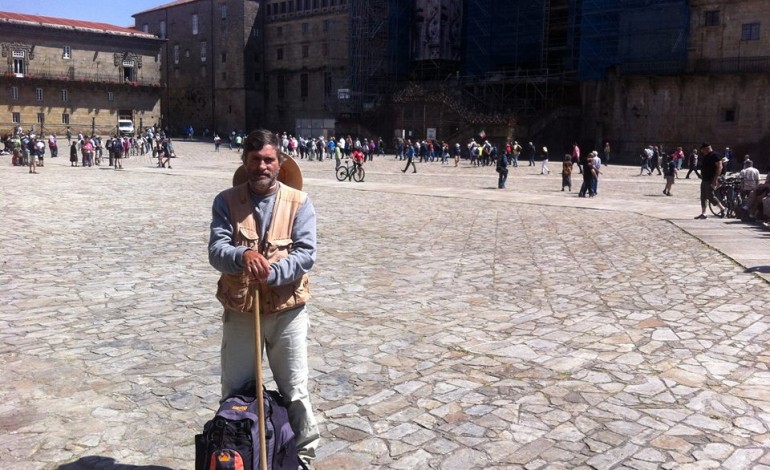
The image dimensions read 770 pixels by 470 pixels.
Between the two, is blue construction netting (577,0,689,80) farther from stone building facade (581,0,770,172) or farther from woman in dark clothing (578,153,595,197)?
woman in dark clothing (578,153,595,197)

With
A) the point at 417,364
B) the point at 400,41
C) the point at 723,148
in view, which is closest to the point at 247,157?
the point at 417,364

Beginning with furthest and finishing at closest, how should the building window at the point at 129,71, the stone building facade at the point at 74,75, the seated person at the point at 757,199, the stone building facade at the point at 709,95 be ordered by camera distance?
the building window at the point at 129,71, the stone building facade at the point at 74,75, the stone building facade at the point at 709,95, the seated person at the point at 757,199

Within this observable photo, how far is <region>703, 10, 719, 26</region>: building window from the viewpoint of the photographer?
39.2 metres

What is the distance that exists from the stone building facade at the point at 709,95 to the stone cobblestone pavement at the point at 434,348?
29.6 m

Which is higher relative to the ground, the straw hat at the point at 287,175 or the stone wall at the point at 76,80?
the stone wall at the point at 76,80

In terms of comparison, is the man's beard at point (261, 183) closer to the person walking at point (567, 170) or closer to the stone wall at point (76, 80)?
the person walking at point (567, 170)

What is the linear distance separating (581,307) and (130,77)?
6773cm

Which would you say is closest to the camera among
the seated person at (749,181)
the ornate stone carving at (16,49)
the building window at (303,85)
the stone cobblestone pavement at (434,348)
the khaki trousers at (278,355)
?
the khaki trousers at (278,355)

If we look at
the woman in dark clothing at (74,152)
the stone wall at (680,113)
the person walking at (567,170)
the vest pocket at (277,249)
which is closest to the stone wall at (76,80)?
the woman in dark clothing at (74,152)

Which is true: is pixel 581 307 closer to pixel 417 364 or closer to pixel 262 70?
pixel 417 364

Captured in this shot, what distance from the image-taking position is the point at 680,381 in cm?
500

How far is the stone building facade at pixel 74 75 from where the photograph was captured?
193 ft

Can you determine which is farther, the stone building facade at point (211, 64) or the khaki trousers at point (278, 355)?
the stone building facade at point (211, 64)

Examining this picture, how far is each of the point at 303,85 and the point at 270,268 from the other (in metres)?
65.2
